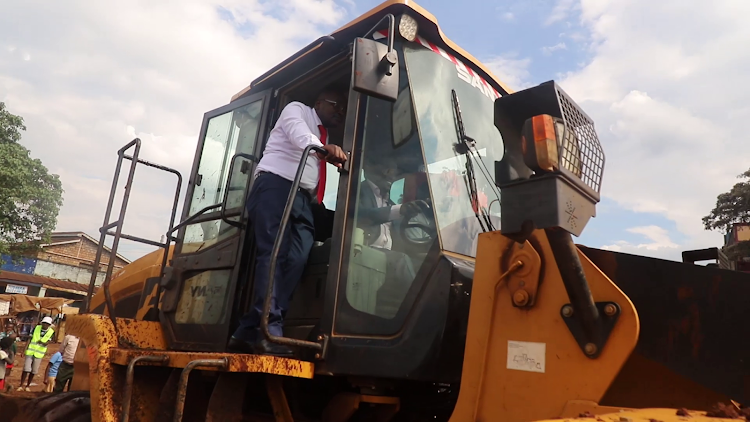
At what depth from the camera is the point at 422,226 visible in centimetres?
244

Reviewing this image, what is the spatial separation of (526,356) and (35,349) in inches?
536

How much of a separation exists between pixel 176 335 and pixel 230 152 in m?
1.25

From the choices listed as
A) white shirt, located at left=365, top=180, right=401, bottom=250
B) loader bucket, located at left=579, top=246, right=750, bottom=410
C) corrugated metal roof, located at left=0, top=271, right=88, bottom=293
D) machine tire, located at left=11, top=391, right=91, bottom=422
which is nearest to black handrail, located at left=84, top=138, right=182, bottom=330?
machine tire, located at left=11, top=391, right=91, bottom=422

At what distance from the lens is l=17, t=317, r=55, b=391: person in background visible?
1223 centimetres

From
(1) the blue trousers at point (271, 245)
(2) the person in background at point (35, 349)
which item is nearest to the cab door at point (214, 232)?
(1) the blue trousers at point (271, 245)

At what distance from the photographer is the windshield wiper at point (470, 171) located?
2596 millimetres

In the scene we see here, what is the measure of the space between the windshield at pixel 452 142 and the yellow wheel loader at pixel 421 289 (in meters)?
0.01

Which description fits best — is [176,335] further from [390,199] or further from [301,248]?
[390,199]

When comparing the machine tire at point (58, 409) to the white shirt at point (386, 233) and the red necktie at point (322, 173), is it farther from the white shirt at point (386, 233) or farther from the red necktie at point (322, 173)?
the white shirt at point (386, 233)

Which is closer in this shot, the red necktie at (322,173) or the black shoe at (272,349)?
the black shoe at (272,349)

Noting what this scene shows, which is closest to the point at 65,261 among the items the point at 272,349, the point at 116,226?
the point at 116,226

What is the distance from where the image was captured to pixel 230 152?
366cm

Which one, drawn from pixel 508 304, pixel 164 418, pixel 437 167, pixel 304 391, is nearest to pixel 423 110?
pixel 437 167

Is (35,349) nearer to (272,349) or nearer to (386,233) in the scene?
(272,349)
